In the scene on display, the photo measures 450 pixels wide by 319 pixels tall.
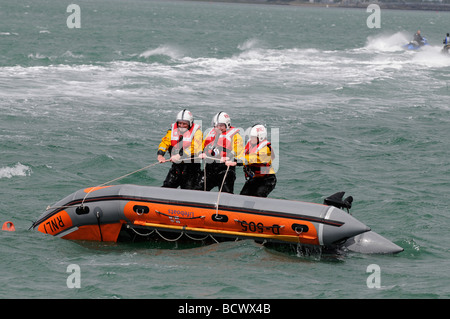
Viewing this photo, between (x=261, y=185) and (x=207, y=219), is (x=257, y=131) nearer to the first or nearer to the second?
(x=261, y=185)

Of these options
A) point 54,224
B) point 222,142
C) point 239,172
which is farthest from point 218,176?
point 239,172

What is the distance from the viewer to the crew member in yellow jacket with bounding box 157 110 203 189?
33.4 ft

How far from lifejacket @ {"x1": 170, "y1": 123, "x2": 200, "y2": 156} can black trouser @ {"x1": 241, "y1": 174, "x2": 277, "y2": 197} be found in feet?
3.38

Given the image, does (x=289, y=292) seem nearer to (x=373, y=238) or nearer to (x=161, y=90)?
(x=373, y=238)

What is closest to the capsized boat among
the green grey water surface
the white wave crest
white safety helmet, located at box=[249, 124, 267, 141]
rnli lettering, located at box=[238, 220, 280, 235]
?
rnli lettering, located at box=[238, 220, 280, 235]

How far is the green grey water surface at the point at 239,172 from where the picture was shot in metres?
8.65

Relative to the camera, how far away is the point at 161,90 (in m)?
24.6

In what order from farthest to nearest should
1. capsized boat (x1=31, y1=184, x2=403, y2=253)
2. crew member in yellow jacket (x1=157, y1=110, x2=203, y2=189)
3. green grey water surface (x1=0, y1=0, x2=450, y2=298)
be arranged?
1. crew member in yellow jacket (x1=157, y1=110, x2=203, y2=189)
2. capsized boat (x1=31, y1=184, x2=403, y2=253)
3. green grey water surface (x1=0, y1=0, x2=450, y2=298)

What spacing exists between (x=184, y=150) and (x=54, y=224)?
6.98ft

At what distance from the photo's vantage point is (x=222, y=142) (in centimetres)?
1007

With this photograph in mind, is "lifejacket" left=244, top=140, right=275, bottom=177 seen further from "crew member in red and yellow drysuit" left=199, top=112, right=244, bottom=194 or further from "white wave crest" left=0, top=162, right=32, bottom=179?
"white wave crest" left=0, top=162, right=32, bottom=179
